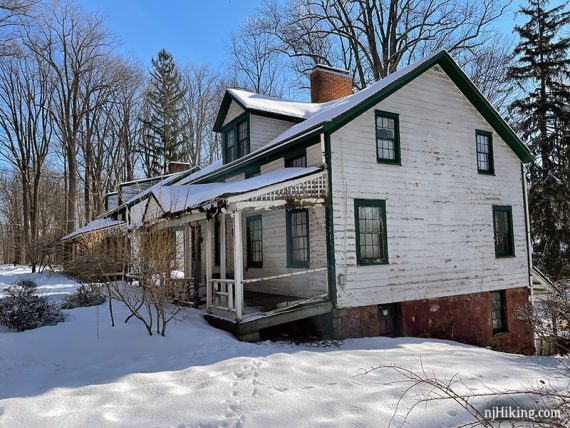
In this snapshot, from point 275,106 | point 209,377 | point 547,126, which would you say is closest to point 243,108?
point 275,106

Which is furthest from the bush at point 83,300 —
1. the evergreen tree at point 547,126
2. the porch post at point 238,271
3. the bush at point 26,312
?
the evergreen tree at point 547,126

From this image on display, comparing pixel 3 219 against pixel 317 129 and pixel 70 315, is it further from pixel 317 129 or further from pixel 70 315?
pixel 317 129

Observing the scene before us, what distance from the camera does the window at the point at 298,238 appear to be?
36.0 feet

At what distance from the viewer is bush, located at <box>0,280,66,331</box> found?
8.44 m

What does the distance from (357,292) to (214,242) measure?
7.15 metres

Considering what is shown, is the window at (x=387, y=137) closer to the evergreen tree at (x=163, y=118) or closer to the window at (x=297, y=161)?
the window at (x=297, y=161)

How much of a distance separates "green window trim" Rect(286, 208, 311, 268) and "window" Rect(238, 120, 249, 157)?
3.69 m

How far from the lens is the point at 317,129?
32.7 ft

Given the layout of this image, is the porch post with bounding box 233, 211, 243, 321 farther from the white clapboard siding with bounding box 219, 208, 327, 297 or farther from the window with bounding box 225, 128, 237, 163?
the window with bounding box 225, 128, 237, 163

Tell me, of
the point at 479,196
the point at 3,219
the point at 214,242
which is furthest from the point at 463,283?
the point at 3,219

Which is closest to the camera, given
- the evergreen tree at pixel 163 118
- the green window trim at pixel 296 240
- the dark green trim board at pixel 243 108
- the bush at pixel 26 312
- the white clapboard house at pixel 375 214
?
the bush at pixel 26 312

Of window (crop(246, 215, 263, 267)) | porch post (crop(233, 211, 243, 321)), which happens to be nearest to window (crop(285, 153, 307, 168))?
window (crop(246, 215, 263, 267))

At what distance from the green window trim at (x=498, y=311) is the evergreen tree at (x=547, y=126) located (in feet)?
31.5

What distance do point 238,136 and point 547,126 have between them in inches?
670
